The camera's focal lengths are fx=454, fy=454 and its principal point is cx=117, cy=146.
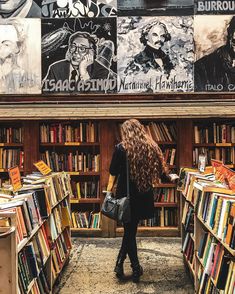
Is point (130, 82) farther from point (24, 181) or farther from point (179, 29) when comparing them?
point (24, 181)

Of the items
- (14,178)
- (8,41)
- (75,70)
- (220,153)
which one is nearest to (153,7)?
(75,70)

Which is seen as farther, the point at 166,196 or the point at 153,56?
the point at 153,56

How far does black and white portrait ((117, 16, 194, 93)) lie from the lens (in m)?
8.07

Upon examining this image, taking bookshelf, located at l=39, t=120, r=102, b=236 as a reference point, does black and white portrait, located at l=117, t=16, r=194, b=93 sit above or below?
above

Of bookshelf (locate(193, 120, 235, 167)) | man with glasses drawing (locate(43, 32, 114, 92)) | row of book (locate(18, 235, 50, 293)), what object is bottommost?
row of book (locate(18, 235, 50, 293))

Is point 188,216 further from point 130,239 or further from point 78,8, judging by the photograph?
point 78,8

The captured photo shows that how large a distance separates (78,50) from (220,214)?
547cm

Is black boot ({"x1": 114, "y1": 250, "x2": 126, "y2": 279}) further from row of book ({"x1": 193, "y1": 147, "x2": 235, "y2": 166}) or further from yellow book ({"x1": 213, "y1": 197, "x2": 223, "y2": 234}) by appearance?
row of book ({"x1": 193, "y1": 147, "x2": 235, "y2": 166})

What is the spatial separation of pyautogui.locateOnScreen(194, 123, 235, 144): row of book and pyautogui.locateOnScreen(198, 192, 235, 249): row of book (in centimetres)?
322

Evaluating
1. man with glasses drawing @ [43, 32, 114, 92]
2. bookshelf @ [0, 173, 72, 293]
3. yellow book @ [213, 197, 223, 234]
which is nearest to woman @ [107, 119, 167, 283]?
bookshelf @ [0, 173, 72, 293]

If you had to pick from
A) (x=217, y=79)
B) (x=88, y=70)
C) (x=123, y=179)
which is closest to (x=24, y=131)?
(x=88, y=70)

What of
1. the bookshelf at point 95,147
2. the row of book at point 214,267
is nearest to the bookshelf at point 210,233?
the row of book at point 214,267

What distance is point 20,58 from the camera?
26.7 ft

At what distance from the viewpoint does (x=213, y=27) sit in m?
8.00
